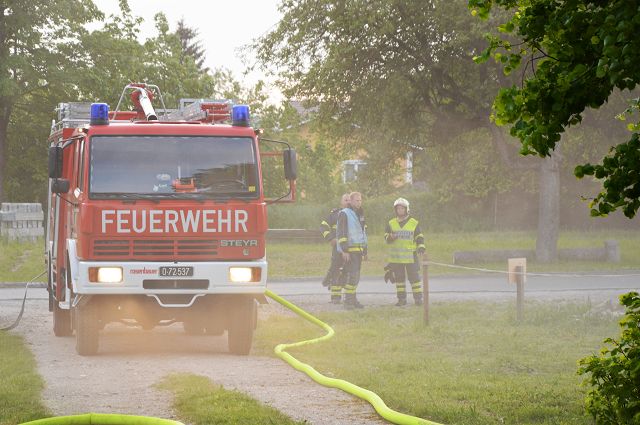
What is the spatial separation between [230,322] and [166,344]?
57.4 inches

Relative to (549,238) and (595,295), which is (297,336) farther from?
(549,238)

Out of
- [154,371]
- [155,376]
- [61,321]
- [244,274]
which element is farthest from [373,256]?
[155,376]

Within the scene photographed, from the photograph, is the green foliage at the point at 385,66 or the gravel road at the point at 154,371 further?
the green foliage at the point at 385,66

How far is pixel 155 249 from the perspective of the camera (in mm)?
12445

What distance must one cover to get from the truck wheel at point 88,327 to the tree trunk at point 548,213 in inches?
742

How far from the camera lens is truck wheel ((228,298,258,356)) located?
1280 centimetres

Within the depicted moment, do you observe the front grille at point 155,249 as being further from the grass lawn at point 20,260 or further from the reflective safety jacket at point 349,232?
the grass lawn at point 20,260

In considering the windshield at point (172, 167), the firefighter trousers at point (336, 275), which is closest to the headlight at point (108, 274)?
the windshield at point (172, 167)

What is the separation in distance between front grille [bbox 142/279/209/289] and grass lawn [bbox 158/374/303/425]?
2278 millimetres

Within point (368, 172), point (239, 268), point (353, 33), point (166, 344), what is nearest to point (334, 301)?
point (166, 344)

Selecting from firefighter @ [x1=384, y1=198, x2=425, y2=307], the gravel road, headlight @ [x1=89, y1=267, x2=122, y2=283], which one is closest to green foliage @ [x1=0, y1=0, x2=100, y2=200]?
the gravel road

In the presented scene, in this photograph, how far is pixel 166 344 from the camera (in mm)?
14039

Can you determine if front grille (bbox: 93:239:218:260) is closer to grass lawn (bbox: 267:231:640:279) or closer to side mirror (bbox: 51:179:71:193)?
side mirror (bbox: 51:179:71:193)

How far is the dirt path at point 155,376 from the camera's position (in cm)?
891
